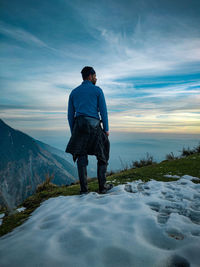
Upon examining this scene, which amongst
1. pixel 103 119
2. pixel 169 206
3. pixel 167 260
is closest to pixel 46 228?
pixel 167 260

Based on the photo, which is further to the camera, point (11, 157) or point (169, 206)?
point (11, 157)

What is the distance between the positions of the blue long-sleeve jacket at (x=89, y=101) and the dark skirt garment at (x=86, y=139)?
5.8 inches

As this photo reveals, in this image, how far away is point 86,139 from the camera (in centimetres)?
332

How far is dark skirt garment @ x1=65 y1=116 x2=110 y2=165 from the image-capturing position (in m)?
3.29

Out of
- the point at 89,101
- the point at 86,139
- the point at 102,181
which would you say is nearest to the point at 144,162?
the point at 102,181

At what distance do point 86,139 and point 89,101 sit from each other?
78cm

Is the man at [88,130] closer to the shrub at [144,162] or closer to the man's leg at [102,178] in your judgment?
the man's leg at [102,178]

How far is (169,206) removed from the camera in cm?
222

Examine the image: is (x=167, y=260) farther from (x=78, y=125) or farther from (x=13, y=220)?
(x=78, y=125)

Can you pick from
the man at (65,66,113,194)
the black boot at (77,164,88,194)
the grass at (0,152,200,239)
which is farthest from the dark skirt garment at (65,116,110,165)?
the grass at (0,152,200,239)

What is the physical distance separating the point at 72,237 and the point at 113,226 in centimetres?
42

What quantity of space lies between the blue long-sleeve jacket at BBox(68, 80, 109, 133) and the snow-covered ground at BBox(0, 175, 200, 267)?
1.79 metres

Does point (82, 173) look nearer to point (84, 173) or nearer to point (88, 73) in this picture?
point (84, 173)

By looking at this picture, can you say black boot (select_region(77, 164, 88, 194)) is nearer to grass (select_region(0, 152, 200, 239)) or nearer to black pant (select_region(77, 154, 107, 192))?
black pant (select_region(77, 154, 107, 192))
